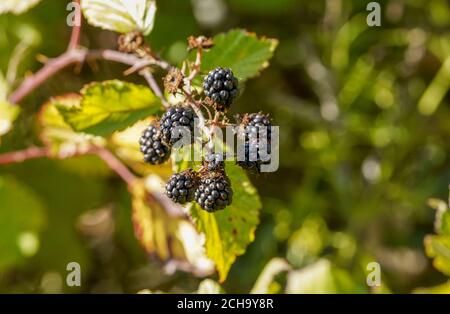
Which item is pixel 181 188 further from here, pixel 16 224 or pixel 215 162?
pixel 16 224

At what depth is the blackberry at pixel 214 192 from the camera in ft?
3.48

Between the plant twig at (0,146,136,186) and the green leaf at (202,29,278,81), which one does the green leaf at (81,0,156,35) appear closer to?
the green leaf at (202,29,278,81)

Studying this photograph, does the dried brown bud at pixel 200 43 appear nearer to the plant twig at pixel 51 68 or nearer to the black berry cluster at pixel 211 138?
the black berry cluster at pixel 211 138

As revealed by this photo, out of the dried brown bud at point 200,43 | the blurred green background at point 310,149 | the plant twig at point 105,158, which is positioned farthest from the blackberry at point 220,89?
the blurred green background at point 310,149

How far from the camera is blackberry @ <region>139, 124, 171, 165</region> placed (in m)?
1.22

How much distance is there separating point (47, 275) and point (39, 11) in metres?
0.87

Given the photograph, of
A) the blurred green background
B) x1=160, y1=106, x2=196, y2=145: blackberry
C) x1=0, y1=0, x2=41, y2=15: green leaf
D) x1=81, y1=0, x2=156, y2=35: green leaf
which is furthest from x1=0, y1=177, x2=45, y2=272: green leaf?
x1=160, y1=106, x2=196, y2=145: blackberry

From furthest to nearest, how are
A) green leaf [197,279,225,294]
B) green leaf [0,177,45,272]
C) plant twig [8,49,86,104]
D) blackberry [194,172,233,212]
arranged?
green leaf [0,177,45,272]
plant twig [8,49,86,104]
green leaf [197,279,225,294]
blackberry [194,172,233,212]

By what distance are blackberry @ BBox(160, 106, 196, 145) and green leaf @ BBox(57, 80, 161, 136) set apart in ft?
0.75

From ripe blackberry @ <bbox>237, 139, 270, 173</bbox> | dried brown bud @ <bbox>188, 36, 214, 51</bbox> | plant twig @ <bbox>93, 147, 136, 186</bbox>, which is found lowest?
ripe blackberry @ <bbox>237, 139, 270, 173</bbox>

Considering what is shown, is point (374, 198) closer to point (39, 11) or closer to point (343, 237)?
point (343, 237)

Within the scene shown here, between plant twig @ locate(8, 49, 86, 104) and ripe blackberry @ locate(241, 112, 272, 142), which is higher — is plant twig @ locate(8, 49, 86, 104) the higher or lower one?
the higher one

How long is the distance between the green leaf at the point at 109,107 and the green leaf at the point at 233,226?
0.78 feet

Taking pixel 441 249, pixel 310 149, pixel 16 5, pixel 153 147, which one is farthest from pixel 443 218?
pixel 16 5
